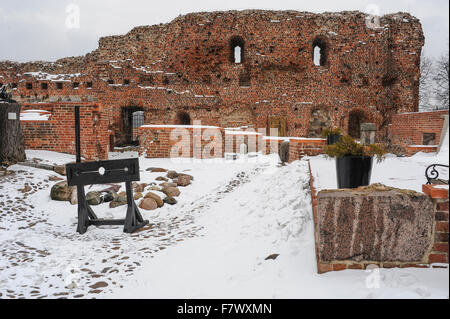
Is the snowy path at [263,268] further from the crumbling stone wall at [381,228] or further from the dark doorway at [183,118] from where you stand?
the dark doorway at [183,118]

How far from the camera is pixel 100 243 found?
4.72 m

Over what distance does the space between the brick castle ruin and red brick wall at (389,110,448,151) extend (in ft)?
5.19

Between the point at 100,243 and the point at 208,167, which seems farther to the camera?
the point at 208,167

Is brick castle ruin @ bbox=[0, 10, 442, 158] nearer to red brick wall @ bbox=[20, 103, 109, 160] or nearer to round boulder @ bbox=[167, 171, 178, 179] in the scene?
red brick wall @ bbox=[20, 103, 109, 160]

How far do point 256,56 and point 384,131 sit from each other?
313 inches

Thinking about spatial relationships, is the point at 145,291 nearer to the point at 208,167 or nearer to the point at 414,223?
the point at 414,223

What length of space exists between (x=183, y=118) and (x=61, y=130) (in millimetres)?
9350

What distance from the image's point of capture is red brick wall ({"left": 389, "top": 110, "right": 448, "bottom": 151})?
12.5 meters

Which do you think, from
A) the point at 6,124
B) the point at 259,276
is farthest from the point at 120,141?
the point at 259,276

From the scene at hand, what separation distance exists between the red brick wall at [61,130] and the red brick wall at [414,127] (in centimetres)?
1218

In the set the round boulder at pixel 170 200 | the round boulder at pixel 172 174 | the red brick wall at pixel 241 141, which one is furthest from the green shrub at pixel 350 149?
the red brick wall at pixel 241 141

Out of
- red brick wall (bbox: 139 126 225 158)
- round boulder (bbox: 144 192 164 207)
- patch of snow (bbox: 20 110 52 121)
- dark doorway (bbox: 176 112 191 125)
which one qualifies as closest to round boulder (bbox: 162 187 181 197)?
round boulder (bbox: 144 192 164 207)

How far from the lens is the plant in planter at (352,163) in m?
3.35

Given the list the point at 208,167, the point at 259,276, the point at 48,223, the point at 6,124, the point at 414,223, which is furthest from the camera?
the point at 208,167
